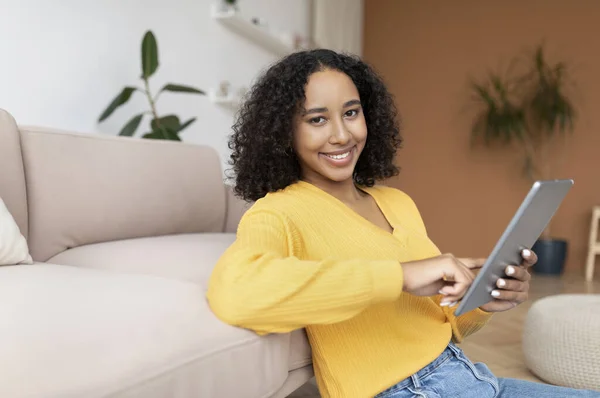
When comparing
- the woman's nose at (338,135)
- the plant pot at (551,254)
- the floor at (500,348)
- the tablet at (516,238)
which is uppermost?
the woman's nose at (338,135)

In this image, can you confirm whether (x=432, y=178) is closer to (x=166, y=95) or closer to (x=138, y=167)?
(x=166, y=95)

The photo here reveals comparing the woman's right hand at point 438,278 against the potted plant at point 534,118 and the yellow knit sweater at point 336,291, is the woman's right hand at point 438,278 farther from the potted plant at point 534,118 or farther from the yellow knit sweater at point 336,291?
the potted plant at point 534,118

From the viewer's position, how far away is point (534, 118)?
4.60 metres

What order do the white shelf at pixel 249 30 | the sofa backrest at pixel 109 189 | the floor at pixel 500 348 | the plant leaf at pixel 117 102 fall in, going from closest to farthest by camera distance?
the sofa backrest at pixel 109 189 → the floor at pixel 500 348 → the plant leaf at pixel 117 102 → the white shelf at pixel 249 30

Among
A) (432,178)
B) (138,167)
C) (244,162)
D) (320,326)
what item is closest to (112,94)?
(138,167)

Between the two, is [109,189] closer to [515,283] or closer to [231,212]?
[231,212]

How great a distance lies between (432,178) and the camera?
5035 millimetres

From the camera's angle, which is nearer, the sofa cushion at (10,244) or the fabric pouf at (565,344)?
the sofa cushion at (10,244)

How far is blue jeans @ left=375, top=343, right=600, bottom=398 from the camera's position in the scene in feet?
2.91

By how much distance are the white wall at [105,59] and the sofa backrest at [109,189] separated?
680mm

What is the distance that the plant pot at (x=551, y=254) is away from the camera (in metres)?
4.32

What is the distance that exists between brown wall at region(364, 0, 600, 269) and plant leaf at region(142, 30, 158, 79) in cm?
260

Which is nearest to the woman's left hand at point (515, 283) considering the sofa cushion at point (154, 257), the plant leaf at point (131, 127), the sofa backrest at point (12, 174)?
the sofa cushion at point (154, 257)

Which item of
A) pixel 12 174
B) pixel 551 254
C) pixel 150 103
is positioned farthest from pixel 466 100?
pixel 12 174
